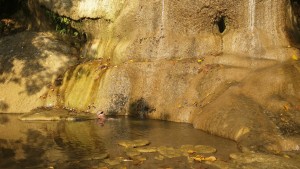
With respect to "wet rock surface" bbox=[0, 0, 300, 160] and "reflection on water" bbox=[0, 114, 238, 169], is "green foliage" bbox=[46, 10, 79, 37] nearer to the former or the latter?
"wet rock surface" bbox=[0, 0, 300, 160]

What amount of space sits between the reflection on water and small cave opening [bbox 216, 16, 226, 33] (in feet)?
16.5

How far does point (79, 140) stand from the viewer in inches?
399

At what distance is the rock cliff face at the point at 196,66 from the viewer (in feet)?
35.8

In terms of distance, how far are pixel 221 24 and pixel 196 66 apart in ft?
8.14

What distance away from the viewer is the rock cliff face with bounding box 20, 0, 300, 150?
10.9 metres

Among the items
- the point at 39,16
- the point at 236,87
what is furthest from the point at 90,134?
the point at 39,16

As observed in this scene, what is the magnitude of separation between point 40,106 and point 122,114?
3.98 metres

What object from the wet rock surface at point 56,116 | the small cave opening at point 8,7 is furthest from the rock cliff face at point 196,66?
the small cave opening at point 8,7

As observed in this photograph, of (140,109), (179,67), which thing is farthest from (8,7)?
(179,67)

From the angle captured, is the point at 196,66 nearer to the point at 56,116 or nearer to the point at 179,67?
the point at 179,67

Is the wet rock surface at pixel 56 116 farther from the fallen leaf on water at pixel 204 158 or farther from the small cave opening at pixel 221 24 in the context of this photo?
the fallen leaf on water at pixel 204 158

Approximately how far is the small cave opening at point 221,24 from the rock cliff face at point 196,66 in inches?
1.7

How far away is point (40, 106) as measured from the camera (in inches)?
622

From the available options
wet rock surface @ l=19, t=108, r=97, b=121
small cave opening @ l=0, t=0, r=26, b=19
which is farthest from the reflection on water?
small cave opening @ l=0, t=0, r=26, b=19
